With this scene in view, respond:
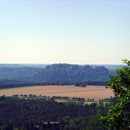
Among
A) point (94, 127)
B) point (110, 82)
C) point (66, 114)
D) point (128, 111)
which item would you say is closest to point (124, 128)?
point (128, 111)

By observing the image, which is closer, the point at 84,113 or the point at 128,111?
the point at 128,111

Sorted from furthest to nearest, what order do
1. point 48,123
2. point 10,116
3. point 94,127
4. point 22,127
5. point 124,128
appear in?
point 10,116, point 48,123, point 22,127, point 94,127, point 124,128

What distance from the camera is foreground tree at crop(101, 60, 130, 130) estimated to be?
→ 80.4 ft

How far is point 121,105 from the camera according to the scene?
24.7 meters

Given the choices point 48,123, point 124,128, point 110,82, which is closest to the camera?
point 124,128

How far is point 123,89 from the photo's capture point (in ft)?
84.1

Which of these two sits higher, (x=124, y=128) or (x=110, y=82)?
(x=110, y=82)

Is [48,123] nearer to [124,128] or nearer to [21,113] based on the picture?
[21,113]

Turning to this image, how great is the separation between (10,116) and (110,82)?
172m

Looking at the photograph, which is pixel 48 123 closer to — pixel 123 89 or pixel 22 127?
pixel 22 127

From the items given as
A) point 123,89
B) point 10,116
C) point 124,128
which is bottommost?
point 10,116

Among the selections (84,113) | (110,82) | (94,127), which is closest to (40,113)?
(84,113)

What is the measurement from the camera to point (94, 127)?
142 m

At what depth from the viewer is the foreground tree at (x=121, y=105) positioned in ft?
80.4
